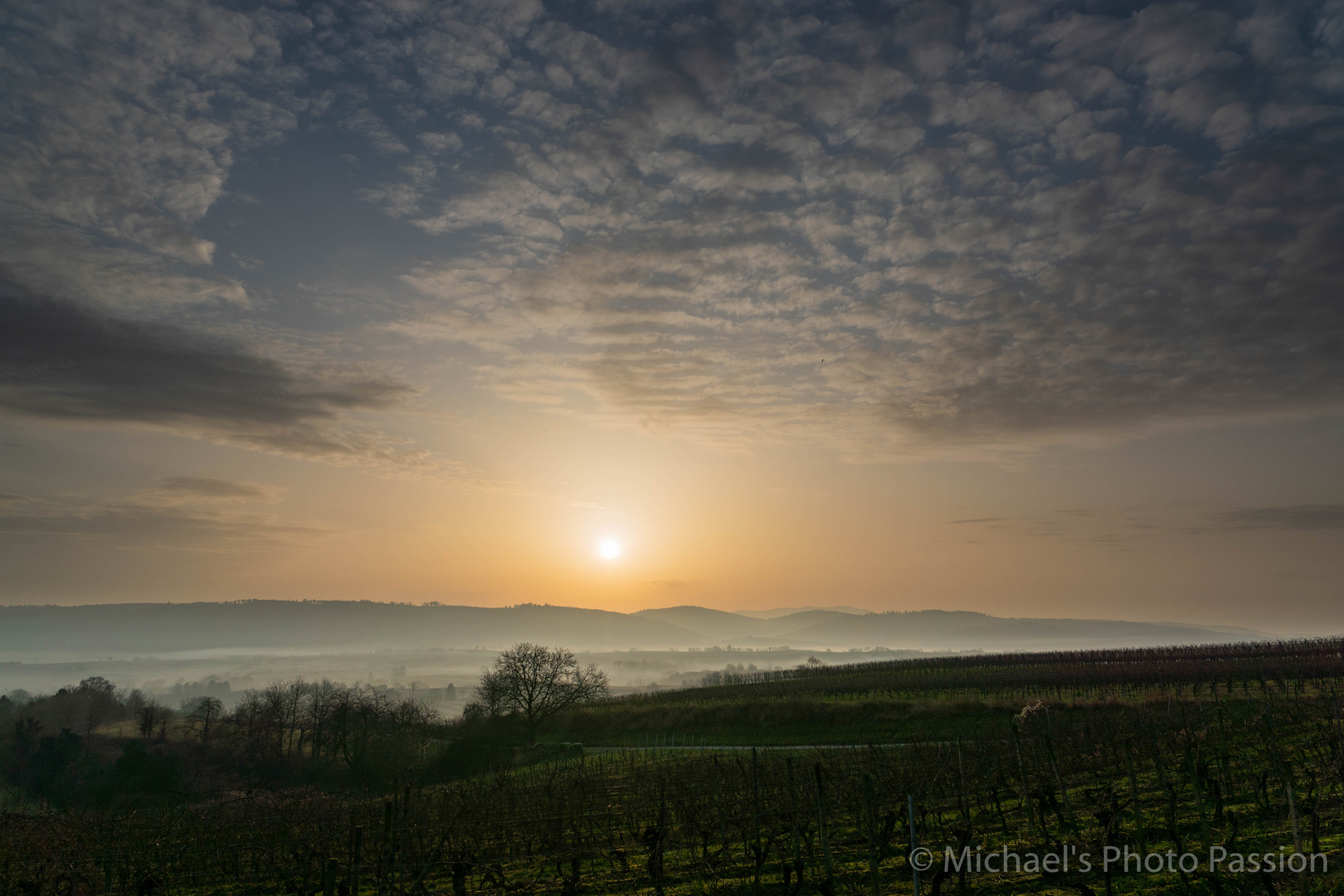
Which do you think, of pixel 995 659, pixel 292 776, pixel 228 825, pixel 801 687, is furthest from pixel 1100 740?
pixel 995 659

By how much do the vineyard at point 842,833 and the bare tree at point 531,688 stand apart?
3940 cm

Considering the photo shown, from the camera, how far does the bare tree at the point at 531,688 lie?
234 ft

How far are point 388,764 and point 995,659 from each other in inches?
3560

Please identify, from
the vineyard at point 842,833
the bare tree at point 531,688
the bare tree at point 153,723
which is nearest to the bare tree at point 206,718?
the bare tree at point 153,723

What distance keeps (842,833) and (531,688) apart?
2283 inches

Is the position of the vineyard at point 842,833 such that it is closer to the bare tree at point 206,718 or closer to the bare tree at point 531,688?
the bare tree at point 531,688

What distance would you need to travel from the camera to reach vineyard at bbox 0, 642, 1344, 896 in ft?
41.2

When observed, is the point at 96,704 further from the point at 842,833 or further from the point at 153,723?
the point at 842,833

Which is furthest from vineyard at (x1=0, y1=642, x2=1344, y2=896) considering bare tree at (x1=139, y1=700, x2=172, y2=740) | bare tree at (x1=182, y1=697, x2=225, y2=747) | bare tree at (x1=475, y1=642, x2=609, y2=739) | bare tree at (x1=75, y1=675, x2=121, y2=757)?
bare tree at (x1=75, y1=675, x2=121, y2=757)

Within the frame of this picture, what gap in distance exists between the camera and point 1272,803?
15906 mm

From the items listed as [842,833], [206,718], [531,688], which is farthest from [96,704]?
[842,833]

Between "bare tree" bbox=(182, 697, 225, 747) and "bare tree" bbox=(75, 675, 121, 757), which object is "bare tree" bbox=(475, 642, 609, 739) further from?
"bare tree" bbox=(75, 675, 121, 757)

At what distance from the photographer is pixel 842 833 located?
19.1 m

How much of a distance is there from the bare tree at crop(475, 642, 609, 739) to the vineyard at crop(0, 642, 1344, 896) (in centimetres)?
3940
